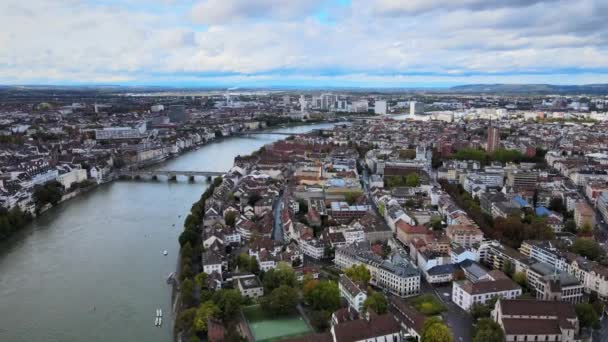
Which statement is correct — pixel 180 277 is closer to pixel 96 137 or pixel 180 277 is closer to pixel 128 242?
pixel 128 242

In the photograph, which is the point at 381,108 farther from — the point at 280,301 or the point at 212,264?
the point at 280,301

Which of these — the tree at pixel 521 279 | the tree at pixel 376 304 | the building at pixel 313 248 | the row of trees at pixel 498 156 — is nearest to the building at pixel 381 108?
the row of trees at pixel 498 156

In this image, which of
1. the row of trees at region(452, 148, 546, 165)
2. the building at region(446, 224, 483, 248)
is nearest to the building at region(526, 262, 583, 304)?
the building at region(446, 224, 483, 248)

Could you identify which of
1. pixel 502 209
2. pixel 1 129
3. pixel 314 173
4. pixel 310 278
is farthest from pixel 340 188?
pixel 1 129

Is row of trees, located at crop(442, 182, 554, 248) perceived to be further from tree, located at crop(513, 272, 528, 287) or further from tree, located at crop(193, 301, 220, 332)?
tree, located at crop(193, 301, 220, 332)

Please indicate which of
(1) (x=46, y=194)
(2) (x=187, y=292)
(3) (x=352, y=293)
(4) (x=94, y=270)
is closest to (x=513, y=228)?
(3) (x=352, y=293)

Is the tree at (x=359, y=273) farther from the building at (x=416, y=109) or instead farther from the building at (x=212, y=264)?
the building at (x=416, y=109)
